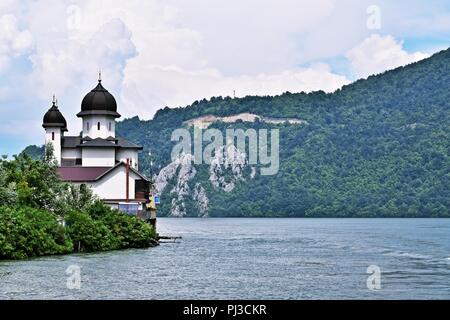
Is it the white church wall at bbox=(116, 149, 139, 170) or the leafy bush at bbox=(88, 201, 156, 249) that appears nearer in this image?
the leafy bush at bbox=(88, 201, 156, 249)

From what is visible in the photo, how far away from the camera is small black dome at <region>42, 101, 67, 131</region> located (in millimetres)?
73188

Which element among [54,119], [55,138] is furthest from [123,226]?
[54,119]

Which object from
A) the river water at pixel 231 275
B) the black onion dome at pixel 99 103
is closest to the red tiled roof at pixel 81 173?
the black onion dome at pixel 99 103

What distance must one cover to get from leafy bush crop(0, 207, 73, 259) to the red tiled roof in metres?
13.4

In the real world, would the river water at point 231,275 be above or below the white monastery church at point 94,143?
below

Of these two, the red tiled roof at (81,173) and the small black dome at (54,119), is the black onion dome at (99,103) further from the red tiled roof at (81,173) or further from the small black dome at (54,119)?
the red tiled roof at (81,173)

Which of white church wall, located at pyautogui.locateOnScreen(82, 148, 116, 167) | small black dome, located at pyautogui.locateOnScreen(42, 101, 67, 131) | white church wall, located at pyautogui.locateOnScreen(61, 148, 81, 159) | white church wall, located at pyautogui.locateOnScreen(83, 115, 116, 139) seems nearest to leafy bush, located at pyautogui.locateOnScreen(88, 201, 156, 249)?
white church wall, located at pyautogui.locateOnScreen(82, 148, 116, 167)

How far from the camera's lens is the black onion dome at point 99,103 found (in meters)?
72.8

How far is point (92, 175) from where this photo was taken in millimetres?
68188

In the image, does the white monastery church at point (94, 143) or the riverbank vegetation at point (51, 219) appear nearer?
the riverbank vegetation at point (51, 219)

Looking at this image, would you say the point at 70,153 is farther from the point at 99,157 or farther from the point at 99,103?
the point at 99,103

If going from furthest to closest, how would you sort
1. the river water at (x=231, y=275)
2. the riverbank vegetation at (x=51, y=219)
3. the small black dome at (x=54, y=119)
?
the small black dome at (x=54, y=119) → the riverbank vegetation at (x=51, y=219) → the river water at (x=231, y=275)

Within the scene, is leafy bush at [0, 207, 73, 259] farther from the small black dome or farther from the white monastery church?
the small black dome
